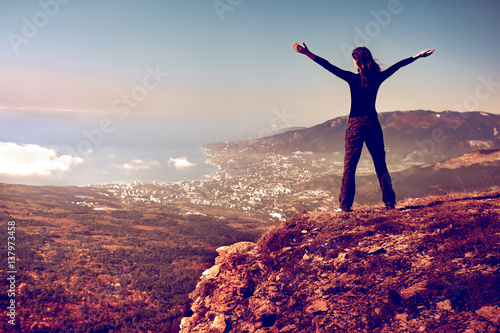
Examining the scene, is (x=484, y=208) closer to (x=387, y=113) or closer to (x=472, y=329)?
(x=472, y=329)

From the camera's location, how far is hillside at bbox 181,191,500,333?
4812mm

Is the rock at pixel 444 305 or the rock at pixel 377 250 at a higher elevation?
the rock at pixel 377 250

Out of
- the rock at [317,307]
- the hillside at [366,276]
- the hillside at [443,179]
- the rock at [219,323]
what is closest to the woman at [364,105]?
the hillside at [366,276]

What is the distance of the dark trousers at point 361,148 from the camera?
8.05m

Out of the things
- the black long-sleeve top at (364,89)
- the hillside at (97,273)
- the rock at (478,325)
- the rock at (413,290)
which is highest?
the black long-sleeve top at (364,89)

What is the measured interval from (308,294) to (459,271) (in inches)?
119

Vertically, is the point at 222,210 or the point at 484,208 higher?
the point at 484,208

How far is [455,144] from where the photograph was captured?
138250mm

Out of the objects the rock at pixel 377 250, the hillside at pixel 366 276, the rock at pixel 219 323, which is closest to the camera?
the hillside at pixel 366 276

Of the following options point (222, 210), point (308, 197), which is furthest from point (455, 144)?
point (222, 210)

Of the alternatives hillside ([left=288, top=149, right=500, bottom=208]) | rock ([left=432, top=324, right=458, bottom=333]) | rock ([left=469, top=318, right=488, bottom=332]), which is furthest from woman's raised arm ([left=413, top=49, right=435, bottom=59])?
hillside ([left=288, top=149, right=500, bottom=208])

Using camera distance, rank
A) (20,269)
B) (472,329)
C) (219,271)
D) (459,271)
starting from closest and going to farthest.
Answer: (472,329) < (459,271) < (219,271) < (20,269)

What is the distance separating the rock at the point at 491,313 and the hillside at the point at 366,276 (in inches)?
0.5

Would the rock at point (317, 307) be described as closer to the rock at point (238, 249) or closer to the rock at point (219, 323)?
the rock at point (219, 323)
